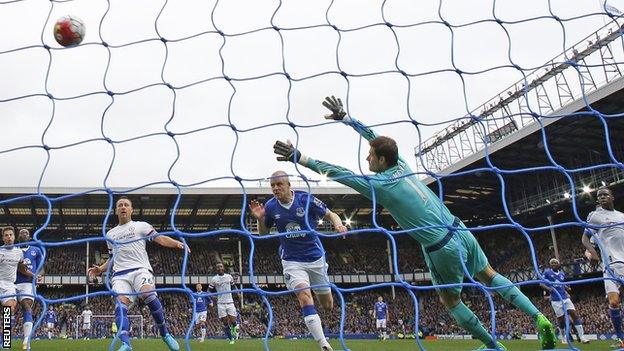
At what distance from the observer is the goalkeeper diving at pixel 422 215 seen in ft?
15.0

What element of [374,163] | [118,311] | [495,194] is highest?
[495,194]

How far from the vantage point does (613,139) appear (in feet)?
90.8

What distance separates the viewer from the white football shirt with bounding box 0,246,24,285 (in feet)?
28.2

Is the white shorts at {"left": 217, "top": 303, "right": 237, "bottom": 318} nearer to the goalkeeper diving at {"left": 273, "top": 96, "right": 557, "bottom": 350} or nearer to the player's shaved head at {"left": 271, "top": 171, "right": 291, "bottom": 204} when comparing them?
the player's shaved head at {"left": 271, "top": 171, "right": 291, "bottom": 204}

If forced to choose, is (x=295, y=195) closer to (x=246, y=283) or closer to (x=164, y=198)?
(x=164, y=198)

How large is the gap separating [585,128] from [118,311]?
2444 centimetres

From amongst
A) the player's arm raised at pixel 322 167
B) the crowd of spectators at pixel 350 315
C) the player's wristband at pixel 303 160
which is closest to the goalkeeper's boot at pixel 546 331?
the player's arm raised at pixel 322 167

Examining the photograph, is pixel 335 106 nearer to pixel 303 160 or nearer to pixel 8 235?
pixel 303 160

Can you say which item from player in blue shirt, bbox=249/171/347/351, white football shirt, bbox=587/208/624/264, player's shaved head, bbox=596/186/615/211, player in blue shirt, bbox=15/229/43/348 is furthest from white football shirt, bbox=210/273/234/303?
player's shaved head, bbox=596/186/615/211

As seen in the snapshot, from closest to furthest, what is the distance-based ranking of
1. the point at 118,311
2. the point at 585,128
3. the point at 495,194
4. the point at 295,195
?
the point at 118,311 → the point at 295,195 → the point at 585,128 → the point at 495,194

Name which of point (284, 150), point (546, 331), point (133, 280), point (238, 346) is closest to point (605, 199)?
point (546, 331)

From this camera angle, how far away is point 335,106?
4801 mm

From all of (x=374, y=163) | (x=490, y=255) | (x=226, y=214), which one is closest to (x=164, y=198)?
(x=226, y=214)

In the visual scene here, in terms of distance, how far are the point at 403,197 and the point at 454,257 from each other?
23.5 inches
